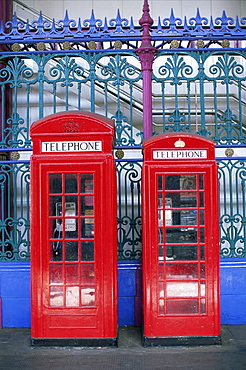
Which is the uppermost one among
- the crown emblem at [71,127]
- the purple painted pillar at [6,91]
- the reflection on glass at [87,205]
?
the purple painted pillar at [6,91]

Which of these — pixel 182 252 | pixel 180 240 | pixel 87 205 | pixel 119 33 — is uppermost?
pixel 119 33

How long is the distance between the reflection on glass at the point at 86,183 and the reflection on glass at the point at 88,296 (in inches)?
43.6

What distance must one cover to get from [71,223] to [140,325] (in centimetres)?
188

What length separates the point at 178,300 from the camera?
4.85 metres

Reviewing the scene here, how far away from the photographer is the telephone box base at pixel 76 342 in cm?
483

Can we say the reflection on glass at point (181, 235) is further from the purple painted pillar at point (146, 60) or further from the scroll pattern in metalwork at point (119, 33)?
the scroll pattern in metalwork at point (119, 33)

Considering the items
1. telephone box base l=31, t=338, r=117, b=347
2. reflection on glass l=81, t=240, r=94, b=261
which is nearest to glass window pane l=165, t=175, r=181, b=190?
reflection on glass l=81, t=240, r=94, b=261

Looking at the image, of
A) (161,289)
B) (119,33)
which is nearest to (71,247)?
(161,289)

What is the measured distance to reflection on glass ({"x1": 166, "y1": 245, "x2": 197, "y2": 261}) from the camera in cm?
486

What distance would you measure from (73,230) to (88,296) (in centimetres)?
76

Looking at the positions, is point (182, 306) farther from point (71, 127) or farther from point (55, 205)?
point (71, 127)

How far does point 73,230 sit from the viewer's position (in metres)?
4.83

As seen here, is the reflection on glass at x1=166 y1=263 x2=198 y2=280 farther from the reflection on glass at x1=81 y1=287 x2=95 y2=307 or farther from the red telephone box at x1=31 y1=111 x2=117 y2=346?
the reflection on glass at x1=81 y1=287 x2=95 y2=307

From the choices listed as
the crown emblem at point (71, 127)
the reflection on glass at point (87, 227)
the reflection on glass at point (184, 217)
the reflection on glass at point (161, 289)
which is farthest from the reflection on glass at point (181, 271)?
the crown emblem at point (71, 127)
